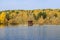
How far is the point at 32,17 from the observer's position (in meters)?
44.7

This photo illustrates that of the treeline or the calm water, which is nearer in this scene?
the calm water

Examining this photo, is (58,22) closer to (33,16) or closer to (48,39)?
(33,16)

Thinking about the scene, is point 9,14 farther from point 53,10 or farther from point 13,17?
point 53,10

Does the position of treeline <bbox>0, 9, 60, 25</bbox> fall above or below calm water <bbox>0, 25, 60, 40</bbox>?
below

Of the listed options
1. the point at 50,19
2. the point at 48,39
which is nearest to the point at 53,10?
the point at 50,19

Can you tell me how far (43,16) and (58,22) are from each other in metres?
3.74

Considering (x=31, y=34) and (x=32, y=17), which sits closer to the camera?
(x=31, y=34)

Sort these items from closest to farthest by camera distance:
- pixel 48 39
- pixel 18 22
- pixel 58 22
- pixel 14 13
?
pixel 48 39, pixel 58 22, pixel 18 22, pixel 14 13

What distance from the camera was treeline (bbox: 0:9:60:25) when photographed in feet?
142

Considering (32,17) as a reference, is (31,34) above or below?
above

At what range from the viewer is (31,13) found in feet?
156

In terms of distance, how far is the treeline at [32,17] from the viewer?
43.2 m

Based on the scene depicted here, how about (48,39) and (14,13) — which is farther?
(14,13)

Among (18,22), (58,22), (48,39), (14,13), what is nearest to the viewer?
(48,39)
